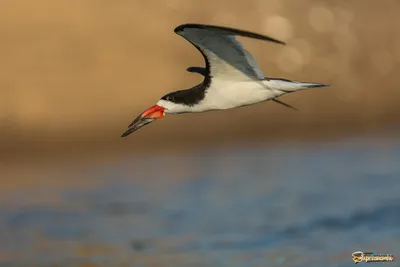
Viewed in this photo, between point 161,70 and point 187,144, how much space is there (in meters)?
2.29

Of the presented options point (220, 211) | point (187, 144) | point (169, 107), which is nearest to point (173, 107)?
point (169, 107)

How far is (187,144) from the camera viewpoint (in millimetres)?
20484

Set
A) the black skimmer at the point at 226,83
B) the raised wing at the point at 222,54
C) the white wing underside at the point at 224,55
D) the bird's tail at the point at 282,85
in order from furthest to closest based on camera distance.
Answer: the bird's tail at the point at 282,85, the black skimmer at the point at 226,83, the white wing underside at the point at 224,55, the raised wing at the point at 222,54

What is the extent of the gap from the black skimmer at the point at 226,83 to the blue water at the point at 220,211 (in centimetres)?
273

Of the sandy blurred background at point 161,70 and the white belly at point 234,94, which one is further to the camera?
the sandy blurred background at point 161,70

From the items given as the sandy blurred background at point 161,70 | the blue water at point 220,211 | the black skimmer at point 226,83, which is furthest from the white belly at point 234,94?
the sandy blurred background at point 161,70

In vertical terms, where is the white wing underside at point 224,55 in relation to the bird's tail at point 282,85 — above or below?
above

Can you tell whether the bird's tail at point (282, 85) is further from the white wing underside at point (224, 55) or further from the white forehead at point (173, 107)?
the white forehead at point (173, 107)

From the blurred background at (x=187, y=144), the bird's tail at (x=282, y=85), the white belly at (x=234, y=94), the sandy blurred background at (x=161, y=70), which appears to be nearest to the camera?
the bird's tail at (x=282, y=85)

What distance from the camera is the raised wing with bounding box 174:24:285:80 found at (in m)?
10.7

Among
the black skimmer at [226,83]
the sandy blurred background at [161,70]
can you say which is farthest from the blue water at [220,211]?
the black skimmer at [226,83]

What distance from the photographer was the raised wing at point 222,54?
1067cm

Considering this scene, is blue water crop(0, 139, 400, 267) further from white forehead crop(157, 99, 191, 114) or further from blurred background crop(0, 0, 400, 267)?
white forehead crop(157, 99, 191, 114)

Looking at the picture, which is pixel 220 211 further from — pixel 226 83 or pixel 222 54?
pixel 222 54
